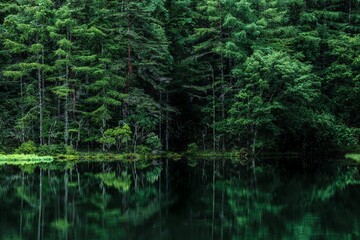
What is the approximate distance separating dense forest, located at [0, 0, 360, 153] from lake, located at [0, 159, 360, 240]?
10.3 m

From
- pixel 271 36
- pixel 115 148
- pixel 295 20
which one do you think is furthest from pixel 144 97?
pixel 295 20

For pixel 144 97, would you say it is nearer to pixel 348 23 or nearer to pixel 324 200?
pixel 348 23

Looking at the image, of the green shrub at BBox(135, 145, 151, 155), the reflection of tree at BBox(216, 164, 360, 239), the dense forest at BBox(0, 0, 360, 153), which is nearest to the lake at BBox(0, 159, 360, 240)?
the reflection of tree at BBox(216, 164, 360, 239)

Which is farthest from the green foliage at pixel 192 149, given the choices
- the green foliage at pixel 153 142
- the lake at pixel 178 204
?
the lake at pixel 178 204

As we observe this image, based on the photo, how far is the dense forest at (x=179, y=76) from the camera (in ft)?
124

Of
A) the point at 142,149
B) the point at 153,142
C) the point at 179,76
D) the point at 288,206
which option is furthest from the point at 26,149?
Result: the point at 288,206

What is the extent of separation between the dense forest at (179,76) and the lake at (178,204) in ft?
33.6

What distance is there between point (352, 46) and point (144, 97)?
1653 cm

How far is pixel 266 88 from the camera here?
121 ft

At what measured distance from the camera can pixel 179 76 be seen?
4250 cm

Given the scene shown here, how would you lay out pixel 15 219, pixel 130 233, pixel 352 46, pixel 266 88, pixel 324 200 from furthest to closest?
pixel 352 46, pixel 266 88, pixel 324 200, pixel 15 219, pixel 130 233

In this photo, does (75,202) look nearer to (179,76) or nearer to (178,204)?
(178,204)

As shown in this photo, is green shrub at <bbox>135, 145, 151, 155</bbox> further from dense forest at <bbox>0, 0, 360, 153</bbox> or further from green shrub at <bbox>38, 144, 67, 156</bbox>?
green shrub at <bbox>38, 144, 67, 156</bbox>

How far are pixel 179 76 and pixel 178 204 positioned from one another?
2655 centimetres
